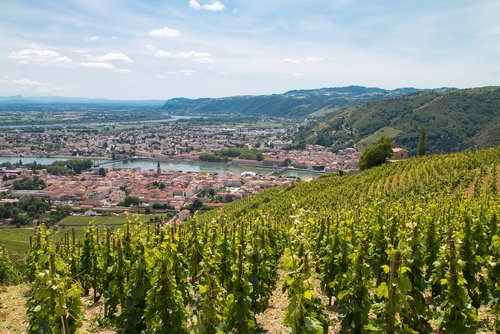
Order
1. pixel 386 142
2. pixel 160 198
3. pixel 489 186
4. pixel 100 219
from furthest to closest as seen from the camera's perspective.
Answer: pixel 160 198, pixel 100 219, pixel 386 142, pixel 489 186

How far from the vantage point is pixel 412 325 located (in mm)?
5832

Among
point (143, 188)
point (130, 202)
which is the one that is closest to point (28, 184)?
point (143, 188)

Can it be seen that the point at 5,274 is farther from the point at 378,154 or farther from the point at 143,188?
Result: the point at 143,188

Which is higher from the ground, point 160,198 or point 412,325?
point 412,325

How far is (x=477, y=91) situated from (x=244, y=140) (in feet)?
350

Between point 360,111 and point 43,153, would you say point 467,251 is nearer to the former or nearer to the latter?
point 43,153

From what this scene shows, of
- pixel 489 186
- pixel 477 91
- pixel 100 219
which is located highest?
pixel 477 91

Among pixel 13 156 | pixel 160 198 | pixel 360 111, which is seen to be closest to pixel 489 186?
pixel 160 198

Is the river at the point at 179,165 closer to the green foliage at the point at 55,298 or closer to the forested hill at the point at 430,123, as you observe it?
the forested hill at the point at 430,123

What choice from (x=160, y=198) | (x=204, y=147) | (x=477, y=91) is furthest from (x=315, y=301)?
(x=477, y=91)

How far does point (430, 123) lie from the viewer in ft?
462

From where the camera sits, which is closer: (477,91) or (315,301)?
(315,301)

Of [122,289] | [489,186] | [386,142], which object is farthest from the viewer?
[386,142]

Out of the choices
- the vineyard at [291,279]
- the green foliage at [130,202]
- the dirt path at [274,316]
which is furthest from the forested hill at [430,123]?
the dirt path at [274,316]
